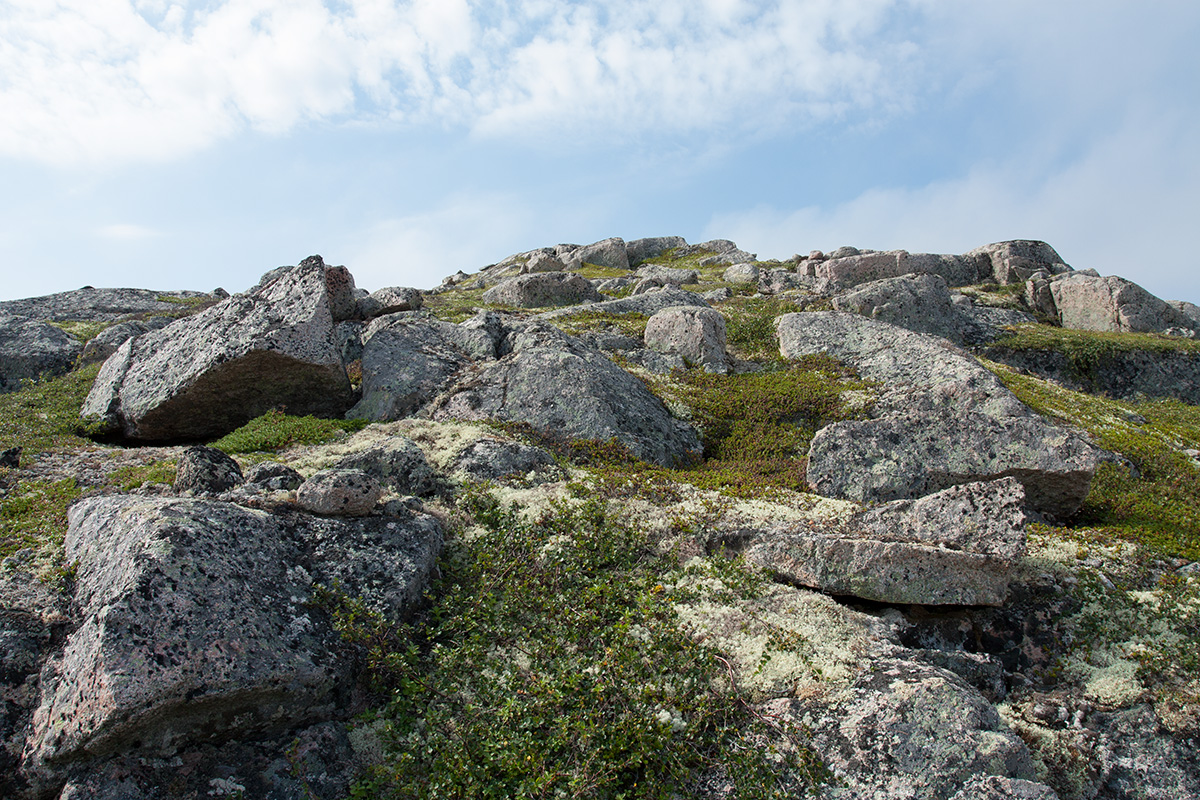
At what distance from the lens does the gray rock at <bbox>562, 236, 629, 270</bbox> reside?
213 feet

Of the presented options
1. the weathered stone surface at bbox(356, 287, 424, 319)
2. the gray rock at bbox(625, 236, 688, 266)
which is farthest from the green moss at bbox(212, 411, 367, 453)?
the gray rock at bbox(625, 236, 688, 266)

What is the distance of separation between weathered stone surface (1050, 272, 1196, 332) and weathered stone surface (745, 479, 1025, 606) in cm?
3661

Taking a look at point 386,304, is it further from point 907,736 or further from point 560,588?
point 907,736

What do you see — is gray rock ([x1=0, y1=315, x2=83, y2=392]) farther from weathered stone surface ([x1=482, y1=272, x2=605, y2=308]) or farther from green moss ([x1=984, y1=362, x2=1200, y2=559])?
green moss ([x1=984, y1=362, x2=1200, y2=559])

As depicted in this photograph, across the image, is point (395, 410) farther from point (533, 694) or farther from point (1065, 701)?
point (1065, 701)

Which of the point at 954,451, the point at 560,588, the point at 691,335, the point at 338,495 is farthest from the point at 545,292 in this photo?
the point at 560,588

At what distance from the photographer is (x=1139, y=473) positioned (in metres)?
17.3

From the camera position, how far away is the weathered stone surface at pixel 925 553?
970 cm

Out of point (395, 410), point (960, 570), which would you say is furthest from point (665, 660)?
point (395, 410)

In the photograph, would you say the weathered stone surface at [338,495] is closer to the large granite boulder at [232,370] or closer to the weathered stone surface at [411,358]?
the weathered stone surface at [411,358]

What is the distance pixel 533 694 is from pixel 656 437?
34.9 feet

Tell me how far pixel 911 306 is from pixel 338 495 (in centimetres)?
3088

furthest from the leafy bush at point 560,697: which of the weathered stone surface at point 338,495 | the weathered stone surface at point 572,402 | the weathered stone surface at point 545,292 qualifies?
the weathered stone surface at point 545,292

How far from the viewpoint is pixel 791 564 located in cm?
1044
